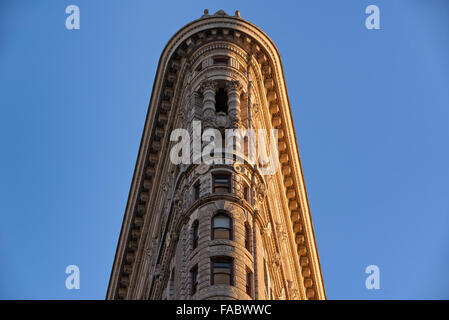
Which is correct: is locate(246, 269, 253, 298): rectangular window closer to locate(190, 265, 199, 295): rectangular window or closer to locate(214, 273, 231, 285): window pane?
locate(214, 273, 231, 285): window pane

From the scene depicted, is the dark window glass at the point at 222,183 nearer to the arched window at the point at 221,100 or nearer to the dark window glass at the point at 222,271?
the dark window glass at the point at 222,271

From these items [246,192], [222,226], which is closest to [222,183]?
[246,192]

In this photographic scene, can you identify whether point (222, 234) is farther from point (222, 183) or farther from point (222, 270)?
point (222, 183)

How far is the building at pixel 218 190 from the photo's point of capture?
64562 millimetres

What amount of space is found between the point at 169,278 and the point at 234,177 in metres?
8.16

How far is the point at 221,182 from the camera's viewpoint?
68188 millimetres

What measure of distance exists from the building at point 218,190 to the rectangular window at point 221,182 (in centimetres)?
6

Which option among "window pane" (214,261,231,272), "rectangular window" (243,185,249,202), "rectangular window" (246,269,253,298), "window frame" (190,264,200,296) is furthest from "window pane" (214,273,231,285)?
"rectangular window" (243,185,249,202)

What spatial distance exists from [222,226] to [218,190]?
10.2ft

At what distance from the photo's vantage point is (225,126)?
72375 mm

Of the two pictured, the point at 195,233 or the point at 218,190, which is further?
the point at 218,190

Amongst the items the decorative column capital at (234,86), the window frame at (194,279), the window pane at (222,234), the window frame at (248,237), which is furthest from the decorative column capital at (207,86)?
the window frame at (194,279)
